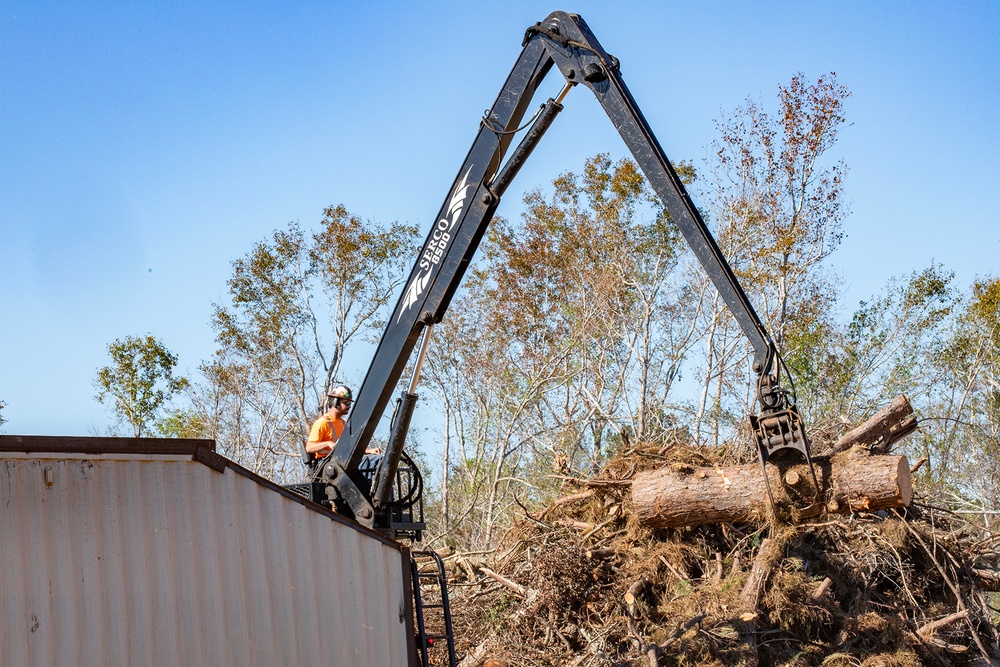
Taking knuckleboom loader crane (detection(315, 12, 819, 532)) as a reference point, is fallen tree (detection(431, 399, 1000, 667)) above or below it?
below

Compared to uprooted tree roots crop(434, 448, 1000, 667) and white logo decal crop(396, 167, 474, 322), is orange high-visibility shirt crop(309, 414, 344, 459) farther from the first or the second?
uprooted tree roots crop(434, 448, 1000, 667)

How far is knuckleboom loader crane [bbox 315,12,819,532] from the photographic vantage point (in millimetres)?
7012

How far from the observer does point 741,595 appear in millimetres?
8172

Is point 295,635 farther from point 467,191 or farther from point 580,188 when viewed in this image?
point 580,188

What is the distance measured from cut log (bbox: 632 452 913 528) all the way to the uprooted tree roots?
421mm

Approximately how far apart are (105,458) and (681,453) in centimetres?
554

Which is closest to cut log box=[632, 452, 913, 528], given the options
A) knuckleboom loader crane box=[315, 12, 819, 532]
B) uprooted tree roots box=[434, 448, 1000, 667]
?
knuckleboom loader crane box=[315, 12, 819, 532]

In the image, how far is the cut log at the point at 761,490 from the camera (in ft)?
23.3

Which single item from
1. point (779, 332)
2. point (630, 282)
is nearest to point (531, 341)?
point (630, 282)

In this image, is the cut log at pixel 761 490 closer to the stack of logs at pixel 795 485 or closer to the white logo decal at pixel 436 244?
the stack of logs at pixel 795 485

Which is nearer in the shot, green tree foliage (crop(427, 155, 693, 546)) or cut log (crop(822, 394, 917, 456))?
cut log (crop(822, 394, 917, 456))

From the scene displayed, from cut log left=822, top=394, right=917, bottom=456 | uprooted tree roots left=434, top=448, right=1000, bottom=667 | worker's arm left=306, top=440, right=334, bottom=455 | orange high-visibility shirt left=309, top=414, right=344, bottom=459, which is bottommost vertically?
uprooted tree roots left=434, top=448, right=1000, bottom=667

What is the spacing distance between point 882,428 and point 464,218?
14.8 feet

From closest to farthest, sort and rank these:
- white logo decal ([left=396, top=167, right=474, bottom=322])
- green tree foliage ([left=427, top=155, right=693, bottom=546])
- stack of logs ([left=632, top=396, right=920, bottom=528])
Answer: stack of logs ([left=632, top=396, right=920, bottom=528]) < white logo decal ([left=396, top=167, right=474, bottom=322]) < green tree foliage ([left=427, top=155, right=693, bottom=546])
